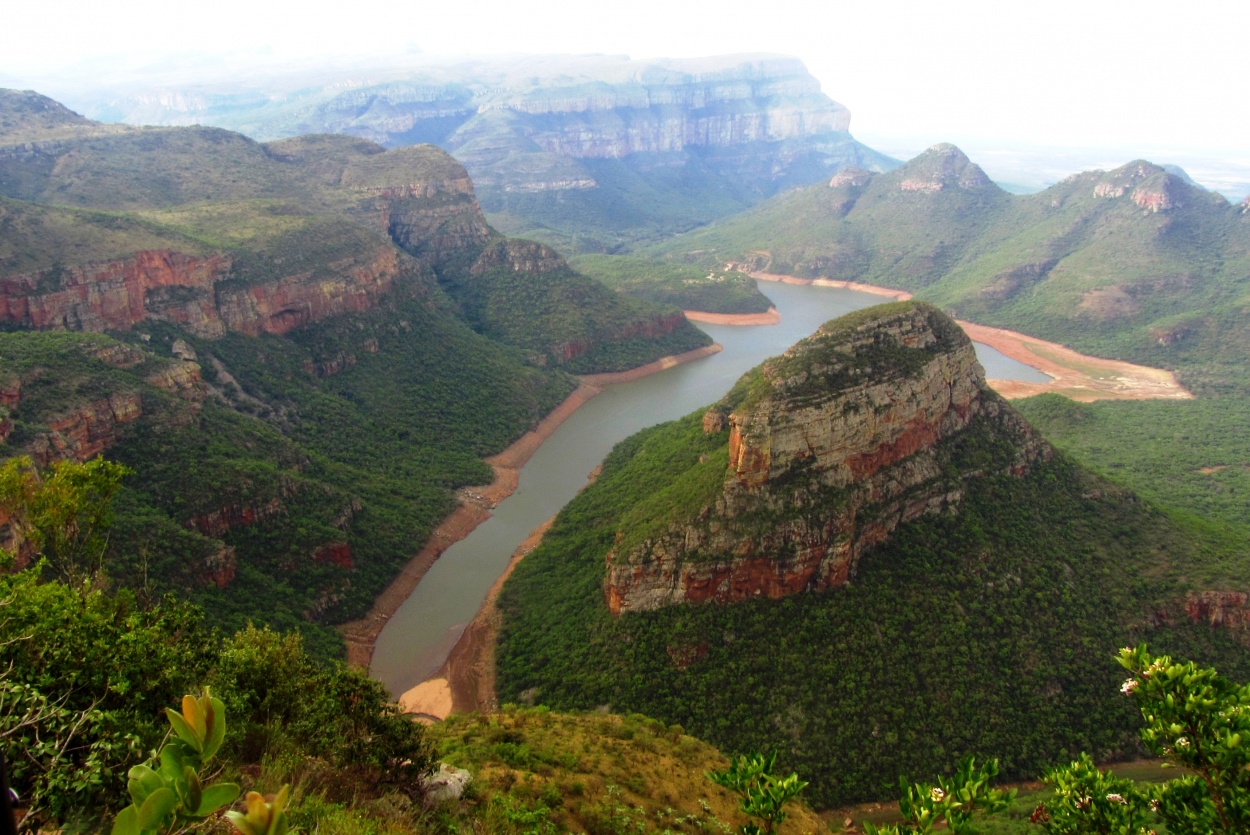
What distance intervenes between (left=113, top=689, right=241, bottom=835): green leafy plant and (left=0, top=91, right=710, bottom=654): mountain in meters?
27.9

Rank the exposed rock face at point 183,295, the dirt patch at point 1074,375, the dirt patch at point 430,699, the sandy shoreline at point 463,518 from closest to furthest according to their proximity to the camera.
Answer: the dirt patch at point 430,699 < the sandy shoreline at point 463,518 < the exposed rock face at point 183,295 < the dirt patch at point 1074,375

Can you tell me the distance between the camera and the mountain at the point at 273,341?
42.9m

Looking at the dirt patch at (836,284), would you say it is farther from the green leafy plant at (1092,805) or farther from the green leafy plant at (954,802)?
the green leafy plant at (954,802)

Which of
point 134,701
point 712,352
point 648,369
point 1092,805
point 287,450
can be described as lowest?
point 648,369

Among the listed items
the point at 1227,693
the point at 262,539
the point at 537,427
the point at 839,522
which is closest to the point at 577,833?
the point at 1227,693

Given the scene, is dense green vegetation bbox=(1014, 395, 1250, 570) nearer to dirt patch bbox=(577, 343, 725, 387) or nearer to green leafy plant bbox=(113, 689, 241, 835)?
dirt patch bbox=(577, 343, 725, 387)

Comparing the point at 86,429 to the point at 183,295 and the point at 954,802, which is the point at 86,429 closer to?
the point at 183,295

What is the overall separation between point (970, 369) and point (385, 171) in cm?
8494

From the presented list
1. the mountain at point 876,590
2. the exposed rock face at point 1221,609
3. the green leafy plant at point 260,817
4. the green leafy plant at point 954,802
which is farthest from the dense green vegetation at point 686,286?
the green leafy plant at point 260,817

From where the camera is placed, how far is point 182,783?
5.00m

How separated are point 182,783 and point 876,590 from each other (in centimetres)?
3707

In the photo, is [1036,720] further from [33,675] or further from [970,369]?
[33,675]

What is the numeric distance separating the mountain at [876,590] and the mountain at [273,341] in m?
16.0

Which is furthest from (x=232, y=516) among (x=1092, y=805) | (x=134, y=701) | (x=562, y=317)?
(x=562, y=317)
